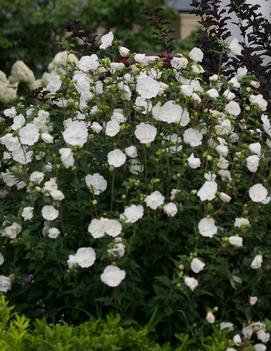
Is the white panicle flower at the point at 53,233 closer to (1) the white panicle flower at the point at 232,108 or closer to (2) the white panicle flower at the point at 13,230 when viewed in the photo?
(2) the white panicle flower at the point at 13,230

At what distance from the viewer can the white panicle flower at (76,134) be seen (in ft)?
11.3

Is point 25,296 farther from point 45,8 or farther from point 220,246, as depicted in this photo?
point 45,8

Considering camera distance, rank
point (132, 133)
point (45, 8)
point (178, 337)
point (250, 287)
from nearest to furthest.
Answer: point (178, 337)
point (250, 287)
point (132, 133)
point (45, 8)

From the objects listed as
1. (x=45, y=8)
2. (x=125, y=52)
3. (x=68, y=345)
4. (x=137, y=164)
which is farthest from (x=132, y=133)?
(x=45, y=8)

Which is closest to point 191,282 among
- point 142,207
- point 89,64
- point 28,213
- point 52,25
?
point 142,207

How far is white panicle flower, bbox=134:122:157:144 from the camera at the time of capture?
3.47 metres

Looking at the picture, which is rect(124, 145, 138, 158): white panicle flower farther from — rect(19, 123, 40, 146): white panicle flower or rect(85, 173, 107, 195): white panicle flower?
rect(19, 123, 40, 146): white panicle flower

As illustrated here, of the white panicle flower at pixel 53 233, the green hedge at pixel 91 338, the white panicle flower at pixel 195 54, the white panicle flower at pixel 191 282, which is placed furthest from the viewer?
the white panicle flower at pixel 195 54

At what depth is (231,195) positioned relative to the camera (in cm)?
360

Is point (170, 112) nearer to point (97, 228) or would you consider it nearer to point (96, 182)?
point (96, 182)

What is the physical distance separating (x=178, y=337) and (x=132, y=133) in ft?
2.88

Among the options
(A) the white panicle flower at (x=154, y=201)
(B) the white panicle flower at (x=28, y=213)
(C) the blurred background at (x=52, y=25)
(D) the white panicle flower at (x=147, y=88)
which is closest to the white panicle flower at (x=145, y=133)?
(D) the white panicle flower at (x=147, y=88)

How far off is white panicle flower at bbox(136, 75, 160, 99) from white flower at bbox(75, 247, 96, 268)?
2.06 ft

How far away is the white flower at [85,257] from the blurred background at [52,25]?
7.18 m
